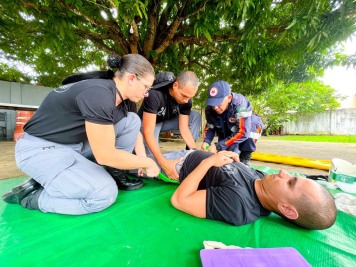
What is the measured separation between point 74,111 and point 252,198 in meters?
1.27

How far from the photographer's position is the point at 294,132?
15367mm

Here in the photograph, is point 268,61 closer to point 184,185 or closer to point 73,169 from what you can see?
point 184,185

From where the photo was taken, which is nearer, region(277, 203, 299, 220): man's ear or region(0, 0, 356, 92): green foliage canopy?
region(277, 203, 299, 220): man's ear

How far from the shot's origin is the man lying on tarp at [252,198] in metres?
1.07

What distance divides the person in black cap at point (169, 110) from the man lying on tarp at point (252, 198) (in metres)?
0.59

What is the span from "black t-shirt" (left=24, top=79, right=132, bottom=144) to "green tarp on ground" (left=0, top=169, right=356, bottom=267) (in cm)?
55

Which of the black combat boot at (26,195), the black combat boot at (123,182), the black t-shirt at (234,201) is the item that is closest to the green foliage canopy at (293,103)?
the black combat boot at (123,182)

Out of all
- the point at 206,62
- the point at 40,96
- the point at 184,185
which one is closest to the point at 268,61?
the point at 206,62

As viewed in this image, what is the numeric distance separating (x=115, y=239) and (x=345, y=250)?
3.88ft

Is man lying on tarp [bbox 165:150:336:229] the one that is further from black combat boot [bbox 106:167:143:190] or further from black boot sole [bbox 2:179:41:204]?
black boot sole [bbox 2:179:41:204]

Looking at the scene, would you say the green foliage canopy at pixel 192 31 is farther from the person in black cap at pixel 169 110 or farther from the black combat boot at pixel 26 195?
the black combat boot at pixel 26 195

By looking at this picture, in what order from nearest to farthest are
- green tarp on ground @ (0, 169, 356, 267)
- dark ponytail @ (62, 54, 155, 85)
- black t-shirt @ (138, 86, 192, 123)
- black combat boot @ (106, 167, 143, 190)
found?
green tarp on ground @ (0, 169, 356, 267)
dark ponytail @ (62, 54, 155, 85)
black combat boot @ (106, 167, 143, 190)
black t-shirt @ (138, 86, 192, 123)

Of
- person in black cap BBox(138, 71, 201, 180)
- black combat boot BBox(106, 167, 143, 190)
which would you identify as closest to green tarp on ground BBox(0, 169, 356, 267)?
black combat boot BBox(106, 167, 143, 190)

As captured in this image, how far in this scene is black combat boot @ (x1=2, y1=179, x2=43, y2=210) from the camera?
1.37m
